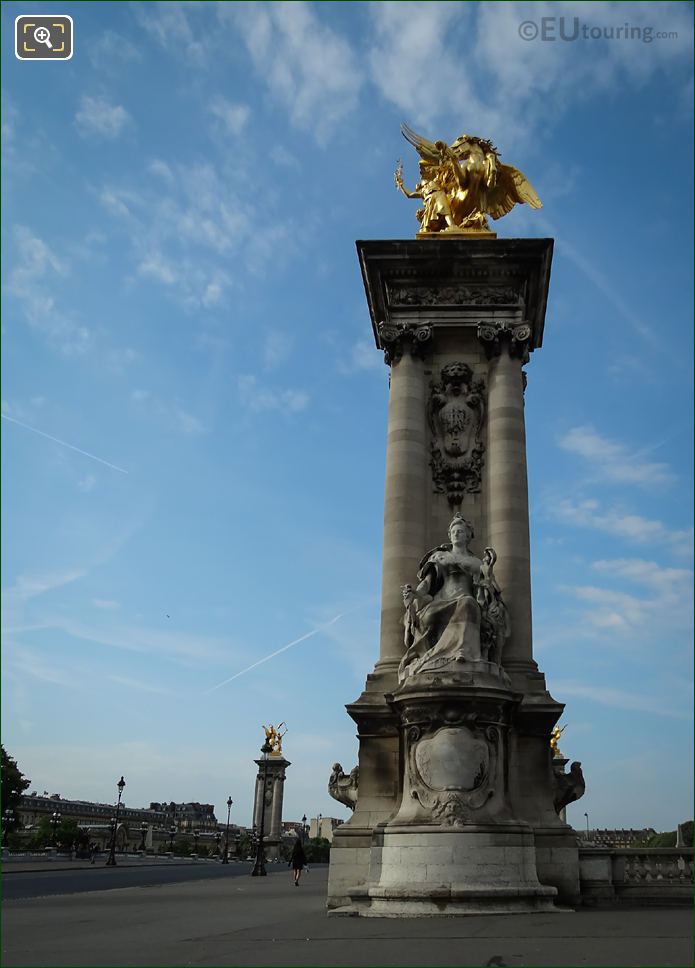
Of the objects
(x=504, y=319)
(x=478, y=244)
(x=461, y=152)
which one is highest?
(x=461, y=152)

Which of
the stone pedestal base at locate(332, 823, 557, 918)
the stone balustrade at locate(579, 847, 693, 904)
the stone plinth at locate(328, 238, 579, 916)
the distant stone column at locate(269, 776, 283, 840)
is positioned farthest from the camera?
the distant stone column at locate(269, 776, 283, 840)

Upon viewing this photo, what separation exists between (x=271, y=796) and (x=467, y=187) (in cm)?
4911

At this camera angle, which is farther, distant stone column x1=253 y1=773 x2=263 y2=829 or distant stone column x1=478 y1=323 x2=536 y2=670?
distant stone column x1=253 y1=773 x2=263 y2=829

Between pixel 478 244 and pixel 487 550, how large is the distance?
749 centimetres

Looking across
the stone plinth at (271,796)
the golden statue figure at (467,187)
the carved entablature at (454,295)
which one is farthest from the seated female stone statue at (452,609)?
the stone plinth at (271,796)

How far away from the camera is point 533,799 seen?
54.9 ft

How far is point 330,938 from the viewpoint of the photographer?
1134 centimetres

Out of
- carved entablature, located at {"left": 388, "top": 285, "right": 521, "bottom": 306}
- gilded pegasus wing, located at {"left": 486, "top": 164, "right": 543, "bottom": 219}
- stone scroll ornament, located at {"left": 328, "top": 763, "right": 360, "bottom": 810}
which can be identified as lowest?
stone scroll ornament, located at {"left": 328, "top": 763, "right": 360, "bottom": 810}

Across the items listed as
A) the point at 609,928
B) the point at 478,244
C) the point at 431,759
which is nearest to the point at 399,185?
the point at 478,244

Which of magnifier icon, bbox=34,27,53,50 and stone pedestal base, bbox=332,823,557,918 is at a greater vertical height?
magnifier icon, bbox=34,27,53,50

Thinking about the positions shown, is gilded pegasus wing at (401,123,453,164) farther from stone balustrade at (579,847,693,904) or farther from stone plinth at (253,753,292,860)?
stone plinth at (253,753,292,860)

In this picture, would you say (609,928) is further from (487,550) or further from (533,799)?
(487,550)

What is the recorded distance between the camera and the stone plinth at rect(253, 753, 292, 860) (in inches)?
2442

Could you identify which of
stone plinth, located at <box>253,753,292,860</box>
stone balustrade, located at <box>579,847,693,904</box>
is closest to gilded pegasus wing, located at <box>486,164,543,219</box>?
stone balustrade, located at <box>579,847,693,904</box>
